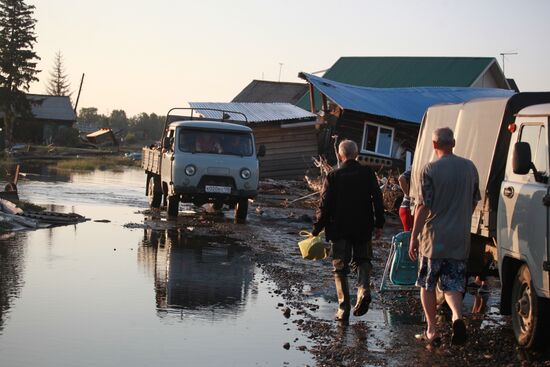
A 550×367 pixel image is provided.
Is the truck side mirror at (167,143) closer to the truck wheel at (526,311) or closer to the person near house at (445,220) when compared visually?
the person near house at (445,220)

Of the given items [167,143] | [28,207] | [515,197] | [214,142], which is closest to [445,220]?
[515,197]

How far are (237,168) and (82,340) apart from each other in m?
12.8

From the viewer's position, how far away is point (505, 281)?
8922 millimetres

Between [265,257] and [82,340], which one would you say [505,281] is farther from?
[265,257]

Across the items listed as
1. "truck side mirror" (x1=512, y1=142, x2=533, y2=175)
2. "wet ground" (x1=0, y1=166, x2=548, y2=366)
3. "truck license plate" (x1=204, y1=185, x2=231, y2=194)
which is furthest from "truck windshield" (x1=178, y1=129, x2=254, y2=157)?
"truck side mirror" (x1=512, y1=142, x2=533, y2=175)

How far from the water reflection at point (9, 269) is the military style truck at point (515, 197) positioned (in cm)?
446

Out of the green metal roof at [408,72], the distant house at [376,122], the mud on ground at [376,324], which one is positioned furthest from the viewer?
the green metal roof at [408,72]

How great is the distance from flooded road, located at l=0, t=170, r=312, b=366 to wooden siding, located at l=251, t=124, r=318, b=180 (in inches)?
818

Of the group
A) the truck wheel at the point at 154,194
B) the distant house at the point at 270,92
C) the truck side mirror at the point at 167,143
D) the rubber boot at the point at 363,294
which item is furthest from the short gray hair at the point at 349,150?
the distant house at the point at 270,92

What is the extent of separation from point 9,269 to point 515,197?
6.52m

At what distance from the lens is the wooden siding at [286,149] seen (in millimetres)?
38469

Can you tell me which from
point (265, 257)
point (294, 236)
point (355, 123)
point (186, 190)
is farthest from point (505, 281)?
point (355, 123)

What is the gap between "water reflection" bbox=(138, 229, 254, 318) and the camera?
10.5 meters

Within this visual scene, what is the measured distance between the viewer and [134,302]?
1037cm
